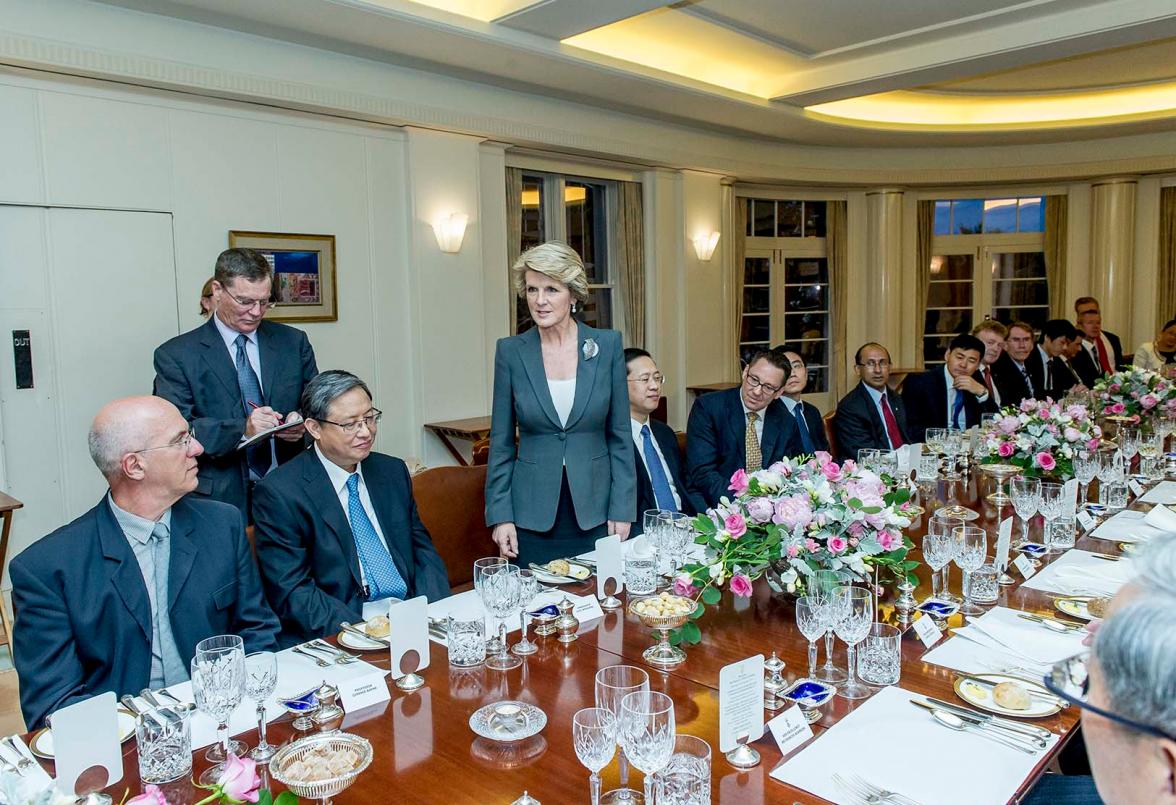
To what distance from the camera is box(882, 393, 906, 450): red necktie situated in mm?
4992

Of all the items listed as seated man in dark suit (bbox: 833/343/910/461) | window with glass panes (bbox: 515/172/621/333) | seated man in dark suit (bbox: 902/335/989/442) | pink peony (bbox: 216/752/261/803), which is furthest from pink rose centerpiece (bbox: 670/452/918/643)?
window with glass panes (bbox: 515/172/621/333)

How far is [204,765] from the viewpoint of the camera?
147cm

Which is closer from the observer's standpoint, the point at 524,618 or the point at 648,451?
the point at 524,618

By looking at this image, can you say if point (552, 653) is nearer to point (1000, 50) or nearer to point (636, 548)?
point (636, 548)

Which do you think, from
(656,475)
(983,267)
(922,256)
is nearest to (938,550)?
(656,475)

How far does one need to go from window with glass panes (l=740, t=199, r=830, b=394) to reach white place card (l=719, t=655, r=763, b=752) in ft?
25.7

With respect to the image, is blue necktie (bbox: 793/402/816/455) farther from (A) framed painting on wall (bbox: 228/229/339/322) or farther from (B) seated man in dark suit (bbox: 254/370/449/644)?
(A) framed painting on wall (bbox: 228/229/339/322)

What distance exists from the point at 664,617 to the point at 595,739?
2.31ft

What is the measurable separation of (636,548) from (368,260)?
3861 millimetres

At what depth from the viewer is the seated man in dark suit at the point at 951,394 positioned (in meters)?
5.50

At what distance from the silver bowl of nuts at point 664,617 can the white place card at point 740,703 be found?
363 millimetres

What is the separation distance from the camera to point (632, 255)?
7.81 metres

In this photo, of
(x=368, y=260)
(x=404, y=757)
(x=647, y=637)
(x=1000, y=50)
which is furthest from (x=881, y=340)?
(x=404, y=757)

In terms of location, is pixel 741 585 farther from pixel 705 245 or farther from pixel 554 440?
pixel 705 245
